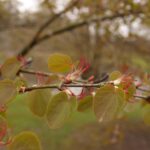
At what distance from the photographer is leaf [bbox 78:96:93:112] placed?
958 mm

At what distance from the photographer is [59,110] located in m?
0.86

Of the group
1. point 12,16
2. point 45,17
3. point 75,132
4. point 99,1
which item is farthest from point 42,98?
point 75,132

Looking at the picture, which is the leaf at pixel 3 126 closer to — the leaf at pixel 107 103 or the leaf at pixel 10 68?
the leaf at pixel 107 103

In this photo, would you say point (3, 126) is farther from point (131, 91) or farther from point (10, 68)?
point (10, 68)

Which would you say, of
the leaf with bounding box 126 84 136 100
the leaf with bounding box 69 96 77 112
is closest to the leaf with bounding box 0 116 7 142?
the leaf with bounding box 69 96 77 112

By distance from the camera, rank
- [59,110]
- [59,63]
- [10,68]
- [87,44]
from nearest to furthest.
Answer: [59,110]
[59,63]
[10,68]
[87,44]

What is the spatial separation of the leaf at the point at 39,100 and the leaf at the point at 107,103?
0.57 feet

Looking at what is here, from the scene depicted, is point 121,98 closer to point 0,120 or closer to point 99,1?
point 0,120

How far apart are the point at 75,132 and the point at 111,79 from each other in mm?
7045

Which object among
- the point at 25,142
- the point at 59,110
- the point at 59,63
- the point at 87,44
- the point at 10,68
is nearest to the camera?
the point at 25,142

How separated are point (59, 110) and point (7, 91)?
0.38 ft

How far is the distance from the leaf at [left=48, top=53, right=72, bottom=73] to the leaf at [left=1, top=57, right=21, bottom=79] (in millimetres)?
203

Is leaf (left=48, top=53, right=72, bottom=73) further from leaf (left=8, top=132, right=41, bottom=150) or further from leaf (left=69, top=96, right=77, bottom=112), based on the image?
leaf (left=8, top=132, right=41, bottom=150)

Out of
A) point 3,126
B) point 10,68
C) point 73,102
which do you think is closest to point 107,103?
point 73,102
